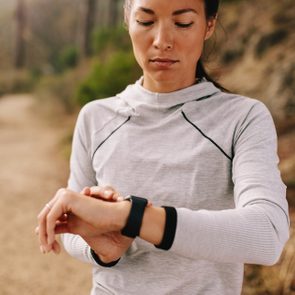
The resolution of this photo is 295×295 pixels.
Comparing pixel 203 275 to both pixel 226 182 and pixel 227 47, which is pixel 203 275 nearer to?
pixel 226 182

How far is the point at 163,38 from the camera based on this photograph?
130 cm

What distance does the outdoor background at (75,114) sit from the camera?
12.0ft

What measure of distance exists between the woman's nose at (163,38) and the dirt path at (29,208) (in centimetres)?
266

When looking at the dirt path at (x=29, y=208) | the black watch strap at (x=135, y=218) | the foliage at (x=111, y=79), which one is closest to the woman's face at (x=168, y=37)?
the black watch strap at (x=135, y=218)

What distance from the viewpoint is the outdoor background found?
3.64 meters

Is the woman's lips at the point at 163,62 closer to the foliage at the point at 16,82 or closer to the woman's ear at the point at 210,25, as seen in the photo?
the woman's ear at the point at 210,25

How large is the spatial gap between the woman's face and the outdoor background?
0.42 m

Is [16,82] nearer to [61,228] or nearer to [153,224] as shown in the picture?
[61,228]

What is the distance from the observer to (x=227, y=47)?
7.29 meters

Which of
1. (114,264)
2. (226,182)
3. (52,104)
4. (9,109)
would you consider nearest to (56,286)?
(114,264)

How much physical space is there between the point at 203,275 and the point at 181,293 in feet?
0.25

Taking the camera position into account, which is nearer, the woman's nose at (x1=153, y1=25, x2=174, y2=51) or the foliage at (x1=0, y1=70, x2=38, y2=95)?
the woman's nose at (x1=153, y1=25, x2=174, y2=51)

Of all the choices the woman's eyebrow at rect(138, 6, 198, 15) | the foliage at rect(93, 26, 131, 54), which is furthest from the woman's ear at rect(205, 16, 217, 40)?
the foliage at rect(93, 26, 131, 54)

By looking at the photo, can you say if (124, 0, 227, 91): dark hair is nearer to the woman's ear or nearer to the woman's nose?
the woman's ear
